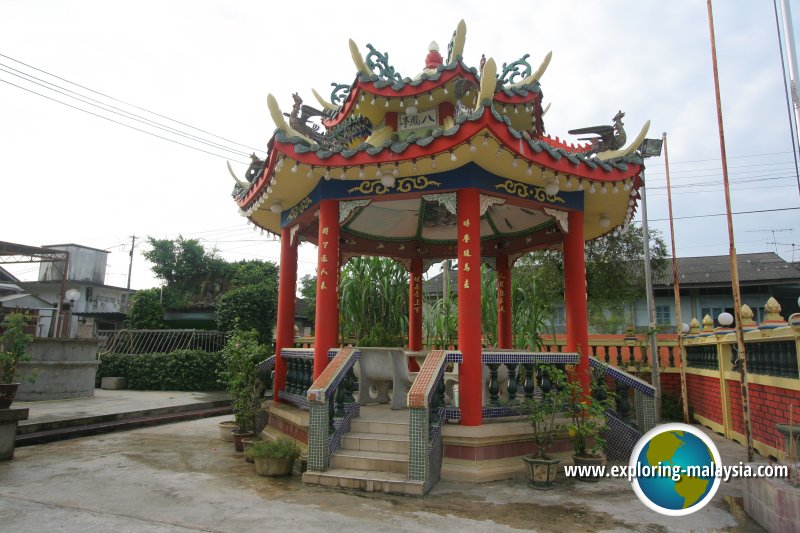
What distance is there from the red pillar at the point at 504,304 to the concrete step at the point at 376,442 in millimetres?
4359

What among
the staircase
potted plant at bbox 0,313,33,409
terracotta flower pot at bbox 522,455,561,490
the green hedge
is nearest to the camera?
the staircase

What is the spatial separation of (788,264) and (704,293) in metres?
4.33

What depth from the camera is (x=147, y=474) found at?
6.10 metres

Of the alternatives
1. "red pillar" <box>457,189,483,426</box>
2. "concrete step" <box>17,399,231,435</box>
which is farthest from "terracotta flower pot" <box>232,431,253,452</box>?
"concrete step" <box>17,399,231,435</box>

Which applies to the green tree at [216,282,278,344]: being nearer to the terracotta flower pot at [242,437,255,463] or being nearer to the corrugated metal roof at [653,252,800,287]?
the terracotta flower pot at [242,437,255,463]

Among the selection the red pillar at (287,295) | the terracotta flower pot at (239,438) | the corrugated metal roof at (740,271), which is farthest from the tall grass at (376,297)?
the corrugated metal roof at (740,271)

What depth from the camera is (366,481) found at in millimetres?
5207

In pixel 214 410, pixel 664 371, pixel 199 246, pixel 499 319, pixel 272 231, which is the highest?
pixel 199 246

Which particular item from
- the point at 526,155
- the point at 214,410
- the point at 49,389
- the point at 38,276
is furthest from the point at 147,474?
the point at 38,276

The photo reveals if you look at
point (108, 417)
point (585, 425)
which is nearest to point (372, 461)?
Result: point (585, 425)

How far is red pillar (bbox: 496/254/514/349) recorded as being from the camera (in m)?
9.75

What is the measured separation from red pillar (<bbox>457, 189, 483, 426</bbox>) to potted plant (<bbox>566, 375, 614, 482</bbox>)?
1065 millimetres

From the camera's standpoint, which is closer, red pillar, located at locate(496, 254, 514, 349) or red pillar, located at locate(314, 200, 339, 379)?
red pillar, located at locate(314, 200, 339, 379)

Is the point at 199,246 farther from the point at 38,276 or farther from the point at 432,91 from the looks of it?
the point at 432,91
